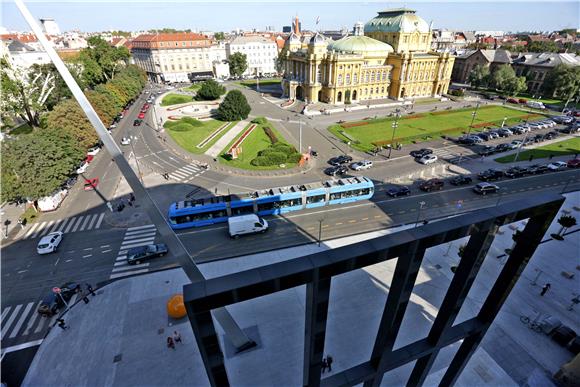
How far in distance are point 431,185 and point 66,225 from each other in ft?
162

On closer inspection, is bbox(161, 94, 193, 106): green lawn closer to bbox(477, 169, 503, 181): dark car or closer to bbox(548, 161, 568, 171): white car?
bbox(477, 169, 503, 181): dark car

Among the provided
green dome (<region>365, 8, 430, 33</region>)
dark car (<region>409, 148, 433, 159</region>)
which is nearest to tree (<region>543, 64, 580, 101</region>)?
green dome (<region>365, 8, 430, 33</region>)

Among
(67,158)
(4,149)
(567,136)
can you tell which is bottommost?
(567,136)

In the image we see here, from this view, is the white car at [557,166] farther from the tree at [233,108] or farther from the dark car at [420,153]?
the tree at [233,108]

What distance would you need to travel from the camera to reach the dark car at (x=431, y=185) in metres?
41.4

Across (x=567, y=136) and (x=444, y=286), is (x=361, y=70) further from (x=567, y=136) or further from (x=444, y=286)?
(x=444, y=286)

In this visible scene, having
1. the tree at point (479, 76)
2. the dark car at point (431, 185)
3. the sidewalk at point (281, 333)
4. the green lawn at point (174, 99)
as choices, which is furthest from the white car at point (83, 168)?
the tree at point (479, 76)

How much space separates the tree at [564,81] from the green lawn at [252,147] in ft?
295

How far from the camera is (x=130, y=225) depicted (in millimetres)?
35125

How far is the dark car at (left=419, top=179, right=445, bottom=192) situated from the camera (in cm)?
4138

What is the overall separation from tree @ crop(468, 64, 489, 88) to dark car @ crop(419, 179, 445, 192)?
285 feet

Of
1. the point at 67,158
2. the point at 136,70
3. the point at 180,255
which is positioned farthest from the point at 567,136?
the point at 136,70

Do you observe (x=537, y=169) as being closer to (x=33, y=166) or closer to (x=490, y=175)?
(x=490, y=175)

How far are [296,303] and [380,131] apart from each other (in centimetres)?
5227
